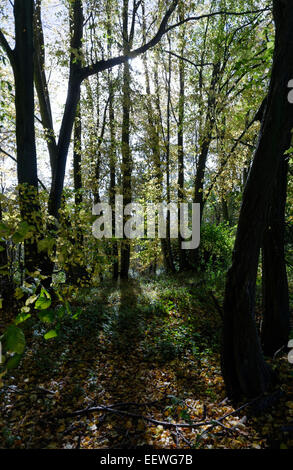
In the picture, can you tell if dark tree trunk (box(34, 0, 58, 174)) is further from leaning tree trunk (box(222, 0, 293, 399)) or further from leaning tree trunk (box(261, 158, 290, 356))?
leaning tree trunk (box(222, 0, 293, 399))

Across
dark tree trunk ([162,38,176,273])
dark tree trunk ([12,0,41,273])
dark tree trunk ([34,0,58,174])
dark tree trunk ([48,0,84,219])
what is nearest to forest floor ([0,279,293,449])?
dark tree trunk ([12,0,41,273])

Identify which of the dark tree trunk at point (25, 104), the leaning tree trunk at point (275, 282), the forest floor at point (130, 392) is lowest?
the forest floor at point (130, 392)

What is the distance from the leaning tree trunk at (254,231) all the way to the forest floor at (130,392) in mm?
428

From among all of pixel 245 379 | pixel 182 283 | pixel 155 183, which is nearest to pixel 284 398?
pixel 245 379

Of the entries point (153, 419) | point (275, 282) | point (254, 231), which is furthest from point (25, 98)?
point (153, 419)

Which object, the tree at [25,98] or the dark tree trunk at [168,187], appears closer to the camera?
the tree at [25,98]

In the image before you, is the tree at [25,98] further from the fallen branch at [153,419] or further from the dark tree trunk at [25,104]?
the fallen branch at [153,419]

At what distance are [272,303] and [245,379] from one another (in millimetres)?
1595

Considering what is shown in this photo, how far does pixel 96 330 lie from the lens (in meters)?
5.64

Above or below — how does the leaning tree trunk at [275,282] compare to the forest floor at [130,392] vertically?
above

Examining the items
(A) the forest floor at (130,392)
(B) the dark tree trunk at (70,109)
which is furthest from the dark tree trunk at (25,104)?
(A) the forest floor at (130,392)

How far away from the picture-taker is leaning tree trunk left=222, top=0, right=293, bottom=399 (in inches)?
109

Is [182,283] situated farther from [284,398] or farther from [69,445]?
[69,445]

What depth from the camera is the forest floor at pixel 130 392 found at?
288 centimetres
